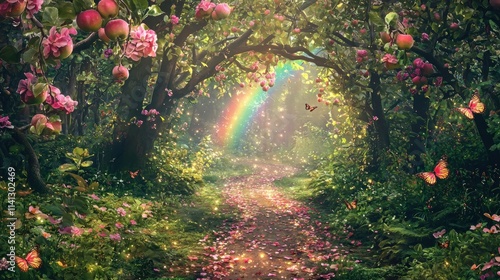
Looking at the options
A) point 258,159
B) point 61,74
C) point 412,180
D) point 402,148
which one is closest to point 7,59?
point 412,180

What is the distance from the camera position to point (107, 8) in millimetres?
2271

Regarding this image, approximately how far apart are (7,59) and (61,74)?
41.2ft

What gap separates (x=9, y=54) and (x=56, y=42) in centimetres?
27

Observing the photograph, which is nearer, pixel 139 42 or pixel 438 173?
pixel 139 42

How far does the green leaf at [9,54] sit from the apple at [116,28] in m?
0.54

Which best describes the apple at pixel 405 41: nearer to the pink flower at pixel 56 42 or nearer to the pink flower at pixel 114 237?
the pink flower at pixel 56 42

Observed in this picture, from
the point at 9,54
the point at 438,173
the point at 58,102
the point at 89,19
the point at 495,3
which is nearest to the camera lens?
the point at 89,19

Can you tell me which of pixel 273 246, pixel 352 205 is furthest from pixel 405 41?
pixel 352 205

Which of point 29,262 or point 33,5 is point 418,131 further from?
point 33,5

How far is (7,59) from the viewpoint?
235cm

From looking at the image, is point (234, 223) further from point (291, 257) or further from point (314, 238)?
point (291, 257)

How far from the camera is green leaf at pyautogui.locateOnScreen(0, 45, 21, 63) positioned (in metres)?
2.34

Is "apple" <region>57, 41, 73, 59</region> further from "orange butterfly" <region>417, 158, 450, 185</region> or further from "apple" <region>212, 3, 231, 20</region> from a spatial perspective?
"orange butterfly" <region>417, 158, 450, 185</region>

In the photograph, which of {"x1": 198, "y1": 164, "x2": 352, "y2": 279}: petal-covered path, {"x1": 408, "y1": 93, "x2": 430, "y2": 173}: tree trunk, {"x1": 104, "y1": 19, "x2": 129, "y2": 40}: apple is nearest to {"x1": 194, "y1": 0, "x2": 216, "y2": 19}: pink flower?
{"x1": 104, "y1": 19, "x2": 129, "y2": 40}: apple
